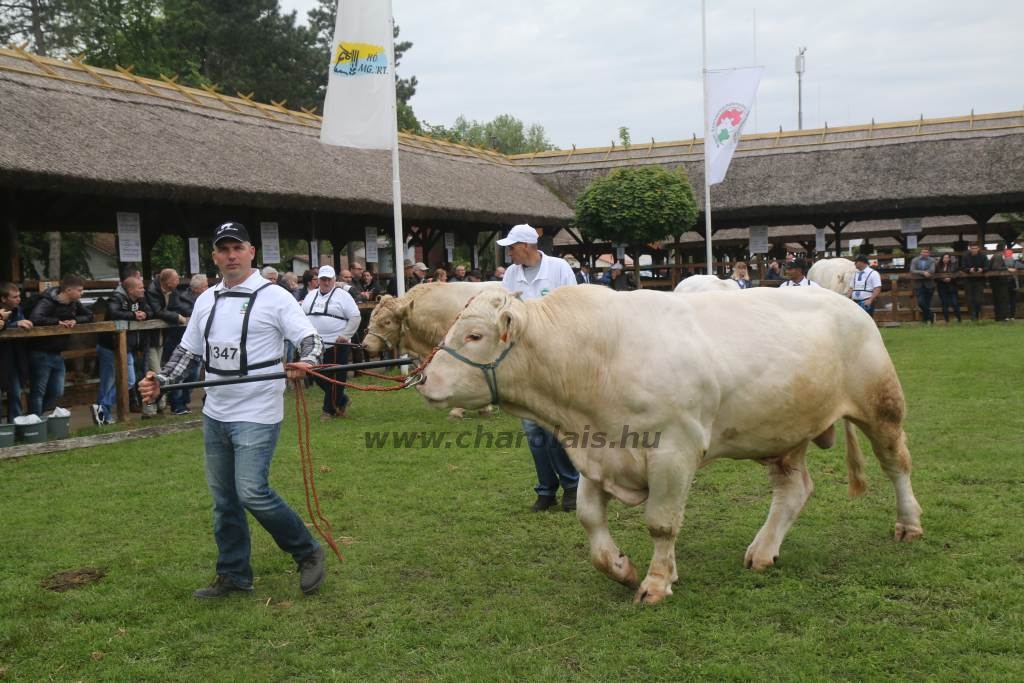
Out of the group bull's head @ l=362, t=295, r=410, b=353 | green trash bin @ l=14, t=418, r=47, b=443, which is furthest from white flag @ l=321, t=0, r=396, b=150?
green trash bin @ l=14, t=418, r=47, b=443

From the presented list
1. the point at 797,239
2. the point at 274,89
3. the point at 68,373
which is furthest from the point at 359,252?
the point at 68,373

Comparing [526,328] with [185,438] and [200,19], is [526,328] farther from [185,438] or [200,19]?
[200,19]

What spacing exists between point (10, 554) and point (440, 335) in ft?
16.8

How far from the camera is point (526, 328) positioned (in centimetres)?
487

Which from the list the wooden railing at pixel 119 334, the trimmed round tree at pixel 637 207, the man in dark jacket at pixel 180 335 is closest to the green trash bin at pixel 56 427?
the wooden railing at pixel 119 334

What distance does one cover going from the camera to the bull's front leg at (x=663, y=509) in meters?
4.78

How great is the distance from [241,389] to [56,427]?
715cm

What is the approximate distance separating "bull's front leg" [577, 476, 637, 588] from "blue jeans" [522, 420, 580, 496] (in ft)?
4.94

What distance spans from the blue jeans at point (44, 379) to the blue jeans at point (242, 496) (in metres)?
7.17

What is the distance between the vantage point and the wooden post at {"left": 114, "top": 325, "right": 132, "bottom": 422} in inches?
464

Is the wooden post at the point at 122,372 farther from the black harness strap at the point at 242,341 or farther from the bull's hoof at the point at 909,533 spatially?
the bull's hoof at the point at 909,533

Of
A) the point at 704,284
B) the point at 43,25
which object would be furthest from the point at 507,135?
the point at 704,284

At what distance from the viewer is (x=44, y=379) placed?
36.6 ft

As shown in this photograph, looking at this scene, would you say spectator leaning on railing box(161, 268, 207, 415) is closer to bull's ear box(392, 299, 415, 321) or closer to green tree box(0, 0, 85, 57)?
bull's ear box(392, 299, 415, 321)
